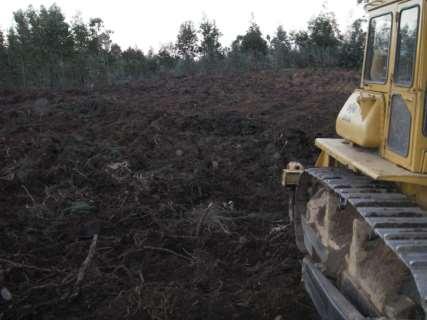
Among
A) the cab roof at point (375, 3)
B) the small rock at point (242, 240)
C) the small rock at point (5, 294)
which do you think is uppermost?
the cab roof at point (375, 3)

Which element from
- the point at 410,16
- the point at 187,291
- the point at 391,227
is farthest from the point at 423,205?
the point at 187,291

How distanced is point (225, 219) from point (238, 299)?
164 centimetres

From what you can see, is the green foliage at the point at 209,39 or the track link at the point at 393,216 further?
the green foliage at the point at 209,39

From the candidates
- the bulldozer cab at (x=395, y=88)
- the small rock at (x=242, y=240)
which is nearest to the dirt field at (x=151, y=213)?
the small rock at (x=242, y=240)

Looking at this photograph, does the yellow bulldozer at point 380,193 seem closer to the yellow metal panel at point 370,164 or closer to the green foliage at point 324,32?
the yellow metal panel at point 370,164

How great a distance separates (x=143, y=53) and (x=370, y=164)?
3018cm

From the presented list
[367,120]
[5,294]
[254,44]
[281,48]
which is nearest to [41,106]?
[5,294]

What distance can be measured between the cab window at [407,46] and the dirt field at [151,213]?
76.8 inches

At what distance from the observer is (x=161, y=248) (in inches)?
198

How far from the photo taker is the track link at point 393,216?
2142 millimetres

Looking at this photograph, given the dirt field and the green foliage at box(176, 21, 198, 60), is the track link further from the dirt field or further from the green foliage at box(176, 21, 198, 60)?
the green foliage at box(176, 21, 198, 60)

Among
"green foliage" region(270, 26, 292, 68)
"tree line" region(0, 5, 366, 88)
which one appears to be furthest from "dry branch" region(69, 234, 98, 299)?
"green foliage" region(270, 26, 292, 68)

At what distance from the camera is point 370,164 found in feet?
10.3

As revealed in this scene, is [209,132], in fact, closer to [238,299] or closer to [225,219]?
[225,219]
